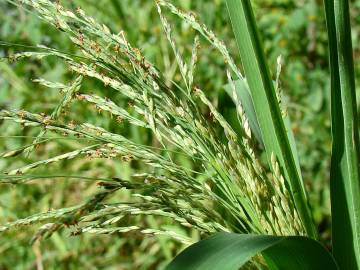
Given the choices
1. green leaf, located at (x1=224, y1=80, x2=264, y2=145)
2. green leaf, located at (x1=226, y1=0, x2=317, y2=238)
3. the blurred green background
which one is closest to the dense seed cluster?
green leaf, located at (x1=226, y1=0, x2=317, y2=238)

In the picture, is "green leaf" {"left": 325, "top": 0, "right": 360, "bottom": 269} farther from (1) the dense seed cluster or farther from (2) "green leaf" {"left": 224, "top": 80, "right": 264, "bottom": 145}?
(2) "green leaf" {"left": 224, "top": 80, "right": 264, "bottom": 145}

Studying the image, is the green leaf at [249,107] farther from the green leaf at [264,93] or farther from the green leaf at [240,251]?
the green leaf at [240,251]

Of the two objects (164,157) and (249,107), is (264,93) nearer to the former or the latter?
(164,157)

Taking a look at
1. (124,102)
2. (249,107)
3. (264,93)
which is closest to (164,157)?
(264,93)

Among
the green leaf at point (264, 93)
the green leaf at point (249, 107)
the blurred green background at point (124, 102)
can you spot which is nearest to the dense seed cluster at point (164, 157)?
the green leaf at point (264, 93)

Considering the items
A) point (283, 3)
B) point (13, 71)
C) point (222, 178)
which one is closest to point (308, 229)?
point (222, 178)
